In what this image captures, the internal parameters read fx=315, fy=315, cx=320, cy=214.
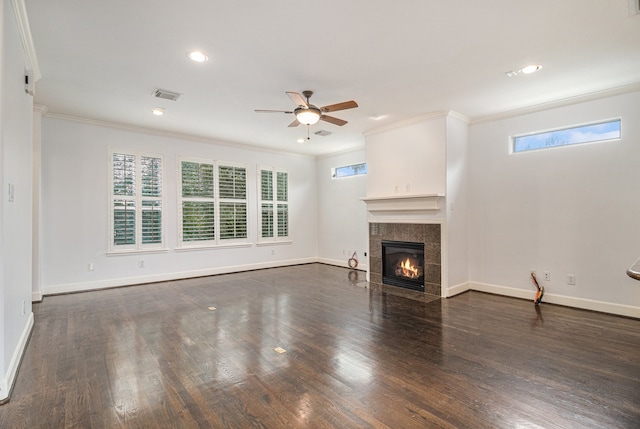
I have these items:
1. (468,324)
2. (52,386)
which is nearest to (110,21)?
(52,386)

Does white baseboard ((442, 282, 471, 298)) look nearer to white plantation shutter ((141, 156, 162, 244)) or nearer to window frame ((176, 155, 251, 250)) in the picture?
window frame ((176, 155, 251, 250))

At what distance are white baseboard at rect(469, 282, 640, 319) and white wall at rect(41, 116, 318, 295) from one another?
5.16 meters

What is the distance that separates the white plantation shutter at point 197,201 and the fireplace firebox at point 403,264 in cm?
370

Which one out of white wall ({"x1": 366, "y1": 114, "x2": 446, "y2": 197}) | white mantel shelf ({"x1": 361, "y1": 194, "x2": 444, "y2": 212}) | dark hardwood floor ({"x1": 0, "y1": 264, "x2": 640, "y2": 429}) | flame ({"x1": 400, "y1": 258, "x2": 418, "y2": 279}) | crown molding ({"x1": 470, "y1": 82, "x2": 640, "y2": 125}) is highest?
crown molding ({"x1": 470, "y1": 82, "x2": 640, "y2": 125})

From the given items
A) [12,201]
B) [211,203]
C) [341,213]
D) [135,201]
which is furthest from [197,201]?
[12,201]

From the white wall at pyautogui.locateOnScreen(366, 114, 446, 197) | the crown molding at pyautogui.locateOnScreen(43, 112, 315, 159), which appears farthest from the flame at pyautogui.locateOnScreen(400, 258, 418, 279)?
the crown molding at pyautogui.locateOnScreen(43, 112, 315, 159)

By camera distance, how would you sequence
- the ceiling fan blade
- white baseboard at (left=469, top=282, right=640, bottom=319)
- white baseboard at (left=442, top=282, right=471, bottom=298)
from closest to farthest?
the ceiling fan blade
white baseboard at (left=469, top=282, right=640, bottom=319)
white baseboard at (left=442, top=282, right=471, bottom=298)

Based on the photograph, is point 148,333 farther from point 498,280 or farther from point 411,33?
point 498,280

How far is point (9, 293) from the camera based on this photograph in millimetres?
2463

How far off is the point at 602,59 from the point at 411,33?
7.29ft

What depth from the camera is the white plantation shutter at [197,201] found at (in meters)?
6.42

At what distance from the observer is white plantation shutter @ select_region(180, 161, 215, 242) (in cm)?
642

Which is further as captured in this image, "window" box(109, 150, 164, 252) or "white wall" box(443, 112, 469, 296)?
"window" box(109, 150, 164, 252)

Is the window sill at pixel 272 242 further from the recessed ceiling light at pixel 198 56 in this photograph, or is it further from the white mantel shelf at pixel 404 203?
the recessed ceiling light at pixel 198 56
